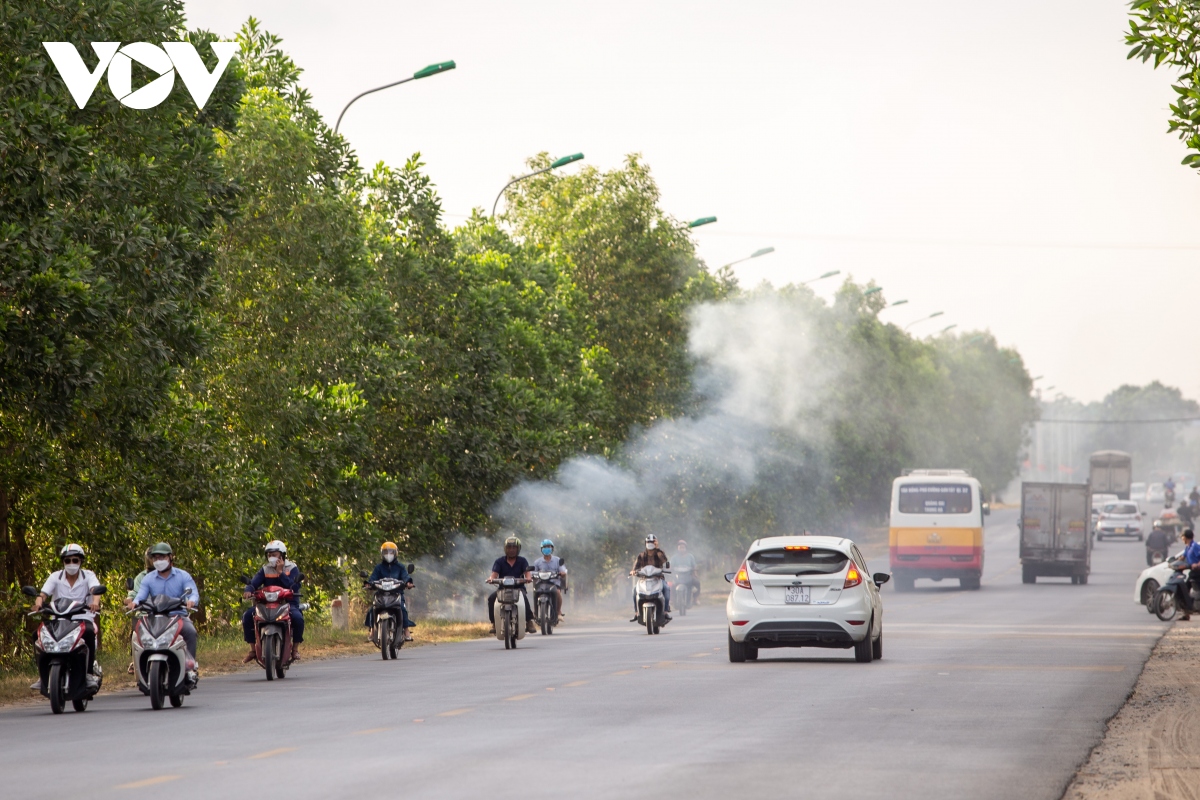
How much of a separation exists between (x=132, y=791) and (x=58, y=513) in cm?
1157

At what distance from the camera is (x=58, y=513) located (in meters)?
21.0

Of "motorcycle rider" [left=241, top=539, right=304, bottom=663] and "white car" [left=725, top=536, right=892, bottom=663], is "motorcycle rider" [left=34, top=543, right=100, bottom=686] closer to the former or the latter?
"motorcycle rider" [left=241, top=539, right=304, bottom=663]

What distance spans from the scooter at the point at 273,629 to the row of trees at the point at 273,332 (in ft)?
8.71

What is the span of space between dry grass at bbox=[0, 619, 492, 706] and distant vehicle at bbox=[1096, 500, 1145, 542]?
57478 millimetres

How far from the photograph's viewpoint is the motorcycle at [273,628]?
19.5 metres

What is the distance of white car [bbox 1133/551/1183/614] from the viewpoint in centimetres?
3506

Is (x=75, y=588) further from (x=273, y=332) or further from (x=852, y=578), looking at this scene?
(x=273, y=332)

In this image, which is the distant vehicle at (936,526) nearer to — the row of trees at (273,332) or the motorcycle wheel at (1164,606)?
the row of trees at (273,332)

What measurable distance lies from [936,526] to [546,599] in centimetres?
2200

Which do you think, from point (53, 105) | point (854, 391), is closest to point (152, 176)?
point (53, 105)

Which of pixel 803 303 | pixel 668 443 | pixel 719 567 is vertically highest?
pixel 803 303

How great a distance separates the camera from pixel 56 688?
15.8 m

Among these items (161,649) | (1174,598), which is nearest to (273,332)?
(161,649)

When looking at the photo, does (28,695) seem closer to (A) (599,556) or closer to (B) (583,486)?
(B) (583,486)
